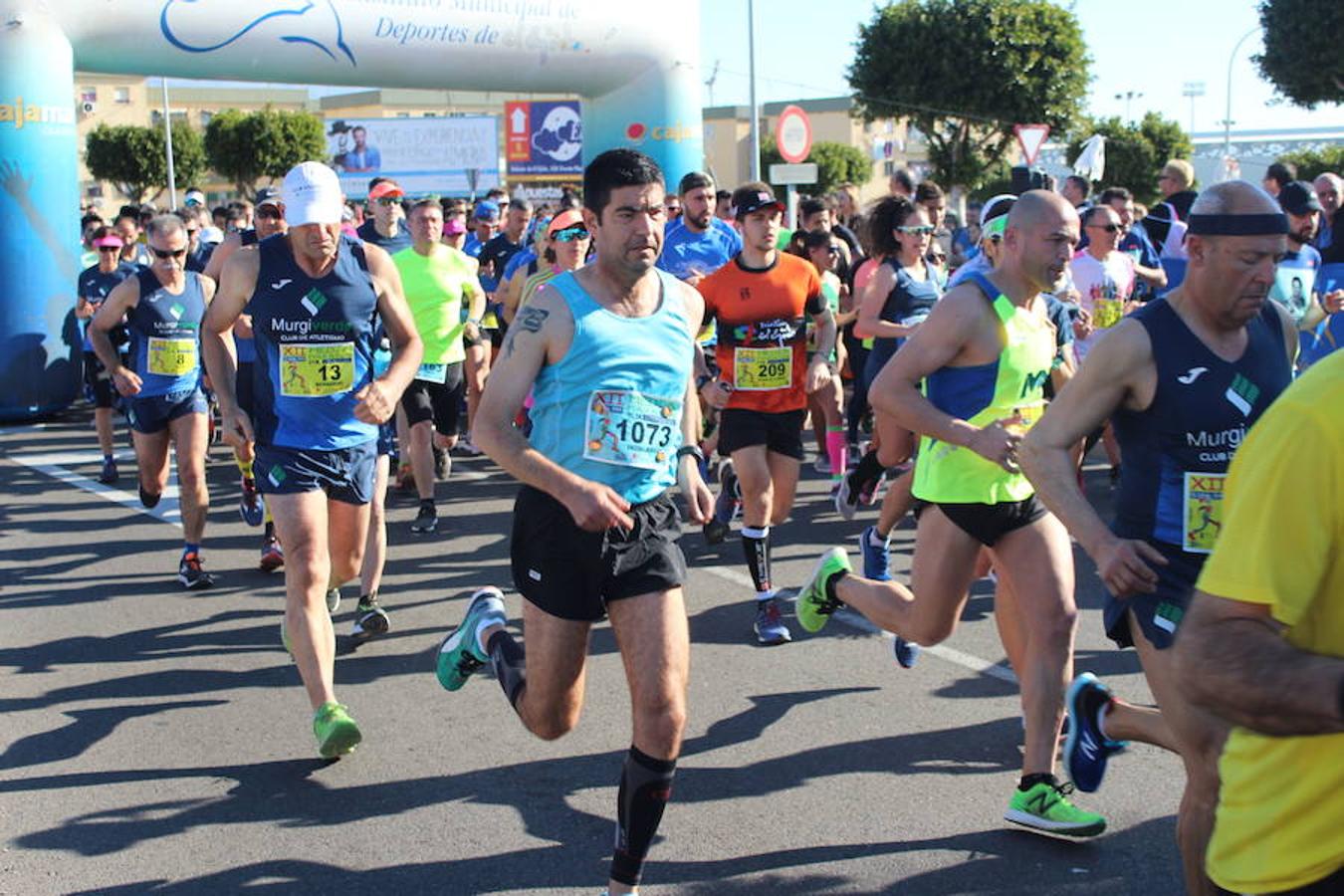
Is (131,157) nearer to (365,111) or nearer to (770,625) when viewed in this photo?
(365,111)

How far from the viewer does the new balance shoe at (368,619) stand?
680 centimetres

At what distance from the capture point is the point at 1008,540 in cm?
462

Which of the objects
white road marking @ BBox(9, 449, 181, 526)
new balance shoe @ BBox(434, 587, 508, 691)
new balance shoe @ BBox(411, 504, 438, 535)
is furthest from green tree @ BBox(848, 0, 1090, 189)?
new balance shoe @ BBox(434, 587, 508, 691)

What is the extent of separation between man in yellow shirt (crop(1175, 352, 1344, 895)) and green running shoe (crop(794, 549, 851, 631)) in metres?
3.23

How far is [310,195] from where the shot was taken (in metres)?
5.41

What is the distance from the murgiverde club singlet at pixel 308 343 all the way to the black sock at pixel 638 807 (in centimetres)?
234

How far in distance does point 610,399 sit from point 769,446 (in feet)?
10.5

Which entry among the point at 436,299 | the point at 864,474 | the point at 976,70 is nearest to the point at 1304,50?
the point at 976,70

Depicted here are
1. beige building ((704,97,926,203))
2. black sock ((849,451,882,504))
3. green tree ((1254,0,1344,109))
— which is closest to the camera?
black sock ((849,451,882,504))

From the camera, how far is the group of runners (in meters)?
3.58

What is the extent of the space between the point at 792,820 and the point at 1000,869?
70 centimetres

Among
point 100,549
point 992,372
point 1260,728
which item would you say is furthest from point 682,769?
point 100,549

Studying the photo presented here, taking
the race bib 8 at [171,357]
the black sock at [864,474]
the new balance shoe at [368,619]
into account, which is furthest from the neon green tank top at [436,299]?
the new balance shoe at [368,619]

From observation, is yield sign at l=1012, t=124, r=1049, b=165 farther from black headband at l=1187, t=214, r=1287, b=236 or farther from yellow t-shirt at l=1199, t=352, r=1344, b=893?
yellow t-shirt at l=1199, t=352, r=1344, b=893
